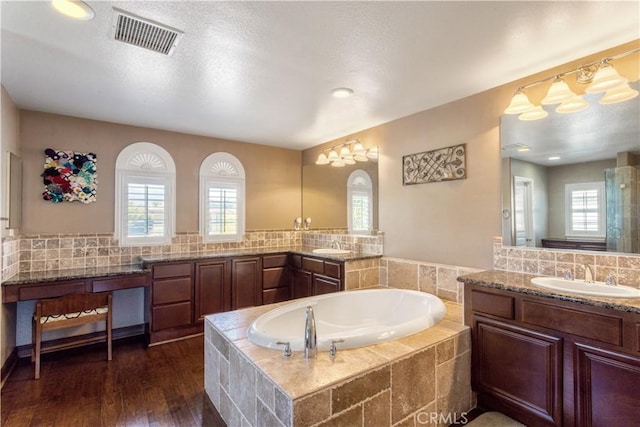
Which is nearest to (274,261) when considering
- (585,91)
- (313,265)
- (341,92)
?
(313,265)

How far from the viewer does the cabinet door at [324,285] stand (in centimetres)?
347

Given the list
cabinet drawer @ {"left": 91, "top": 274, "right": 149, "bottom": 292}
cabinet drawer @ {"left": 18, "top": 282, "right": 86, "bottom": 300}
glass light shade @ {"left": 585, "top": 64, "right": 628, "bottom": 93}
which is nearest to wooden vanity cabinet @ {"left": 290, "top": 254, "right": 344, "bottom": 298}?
cabinet drawer @ {"left": 91, "top": 274, "right": 149, "bottom": 292}

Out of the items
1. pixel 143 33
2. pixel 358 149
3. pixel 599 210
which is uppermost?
pixel 143 33

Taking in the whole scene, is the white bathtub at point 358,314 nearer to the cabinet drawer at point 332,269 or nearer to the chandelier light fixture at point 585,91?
the cabinet drawer at point 332,269

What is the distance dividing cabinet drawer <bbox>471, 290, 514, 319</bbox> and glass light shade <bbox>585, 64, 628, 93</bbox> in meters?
1.38

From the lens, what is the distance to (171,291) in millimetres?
3475

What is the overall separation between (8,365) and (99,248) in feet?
→ 4.04

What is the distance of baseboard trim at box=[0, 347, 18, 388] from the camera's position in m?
2.57

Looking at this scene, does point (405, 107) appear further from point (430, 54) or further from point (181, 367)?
point (181, 367)

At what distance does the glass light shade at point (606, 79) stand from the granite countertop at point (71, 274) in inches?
157

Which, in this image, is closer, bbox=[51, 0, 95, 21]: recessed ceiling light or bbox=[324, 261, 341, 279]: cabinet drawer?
bbox=[51, 0, 95, 21]: recessed ceiling light

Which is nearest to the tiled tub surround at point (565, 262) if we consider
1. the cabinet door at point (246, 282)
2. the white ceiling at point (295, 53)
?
the white ceiling at point (295, 53)

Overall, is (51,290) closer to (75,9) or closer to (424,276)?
(75,9)

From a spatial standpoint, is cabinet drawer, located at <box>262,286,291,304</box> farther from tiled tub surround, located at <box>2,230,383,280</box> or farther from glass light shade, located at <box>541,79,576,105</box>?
glass light shade, located at <box>541,79,576,105</box>
